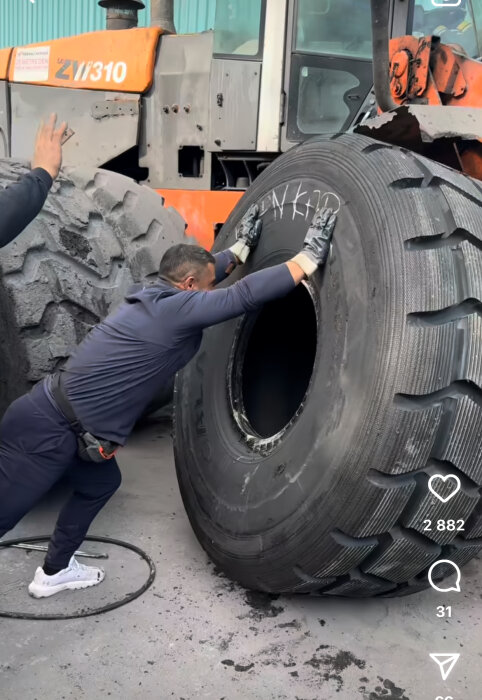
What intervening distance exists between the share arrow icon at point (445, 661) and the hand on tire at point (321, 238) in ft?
3.95

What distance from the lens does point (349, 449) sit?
189 centimetres

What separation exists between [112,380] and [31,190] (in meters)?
0.67

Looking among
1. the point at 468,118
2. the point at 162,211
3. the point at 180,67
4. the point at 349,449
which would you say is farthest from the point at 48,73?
the point at 349,449

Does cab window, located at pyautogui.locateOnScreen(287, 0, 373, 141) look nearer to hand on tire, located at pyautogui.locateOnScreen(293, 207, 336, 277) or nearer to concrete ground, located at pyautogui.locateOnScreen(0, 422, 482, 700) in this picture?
hand on tire, located at pyautogui.locateOnScreen(293, 207, 336, 277)

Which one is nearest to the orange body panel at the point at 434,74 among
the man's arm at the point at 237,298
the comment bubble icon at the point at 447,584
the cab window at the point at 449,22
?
the cab window at the point at 449,22

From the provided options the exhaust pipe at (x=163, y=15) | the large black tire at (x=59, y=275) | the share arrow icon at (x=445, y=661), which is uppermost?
the exhaust pipe at (x=163, y=15)

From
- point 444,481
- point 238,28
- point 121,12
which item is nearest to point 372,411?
point 444,481

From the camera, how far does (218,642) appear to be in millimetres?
2057

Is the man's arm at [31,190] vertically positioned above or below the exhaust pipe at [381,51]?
below

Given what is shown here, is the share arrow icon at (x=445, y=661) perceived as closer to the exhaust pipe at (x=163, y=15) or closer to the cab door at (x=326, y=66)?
the cab door at (x=326, y=66)

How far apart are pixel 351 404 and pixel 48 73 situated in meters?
4.69

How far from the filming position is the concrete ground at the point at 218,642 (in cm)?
186

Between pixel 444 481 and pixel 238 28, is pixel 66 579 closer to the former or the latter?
pixel 444 481

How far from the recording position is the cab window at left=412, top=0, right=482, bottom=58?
3646 millimetres
